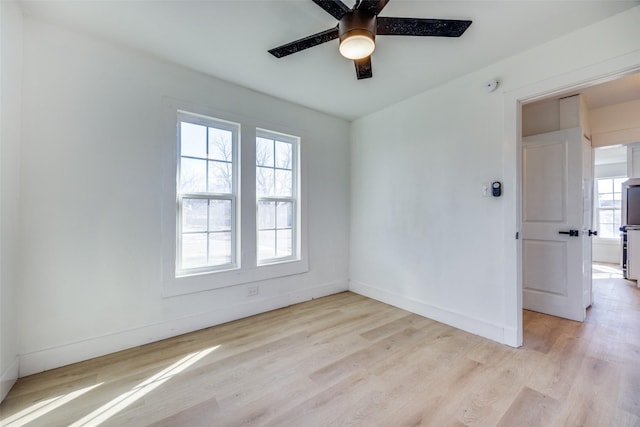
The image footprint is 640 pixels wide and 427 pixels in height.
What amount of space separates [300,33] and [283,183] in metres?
1.73

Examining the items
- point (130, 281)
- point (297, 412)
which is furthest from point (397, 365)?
point (130, 281)

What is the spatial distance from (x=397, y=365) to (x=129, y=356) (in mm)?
2192

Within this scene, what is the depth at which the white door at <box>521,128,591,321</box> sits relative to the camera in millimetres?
2855

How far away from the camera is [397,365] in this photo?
207 cm

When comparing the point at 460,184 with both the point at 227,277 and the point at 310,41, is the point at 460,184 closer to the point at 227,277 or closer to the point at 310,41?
the point at 310,41

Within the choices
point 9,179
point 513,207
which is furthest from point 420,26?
point 9,179

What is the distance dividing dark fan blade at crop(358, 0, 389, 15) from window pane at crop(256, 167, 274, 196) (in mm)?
2083

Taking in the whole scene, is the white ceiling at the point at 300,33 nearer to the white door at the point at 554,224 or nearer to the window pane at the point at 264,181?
the window pane at the point at 264,181

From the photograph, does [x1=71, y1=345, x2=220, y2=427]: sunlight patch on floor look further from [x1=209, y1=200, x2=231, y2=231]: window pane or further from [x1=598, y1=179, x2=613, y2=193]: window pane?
[x1=598, y1=179, x2=613, y2=193]: window pane

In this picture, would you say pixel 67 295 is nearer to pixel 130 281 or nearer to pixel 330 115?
pixel 130 281

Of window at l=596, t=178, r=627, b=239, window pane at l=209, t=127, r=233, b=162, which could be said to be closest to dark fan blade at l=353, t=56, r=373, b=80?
window pane at l=209, t=127, r=233, b=162

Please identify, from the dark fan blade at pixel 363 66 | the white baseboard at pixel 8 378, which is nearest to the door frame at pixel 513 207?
the dark fan blade at pixel 363 66

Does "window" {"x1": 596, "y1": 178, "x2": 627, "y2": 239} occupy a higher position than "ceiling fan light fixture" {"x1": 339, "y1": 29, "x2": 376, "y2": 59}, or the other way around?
"ceiling fan light fixture" {"x1": 339, "y1": 29, "x2": 376, "y2": 59}

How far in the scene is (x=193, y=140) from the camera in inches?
108
